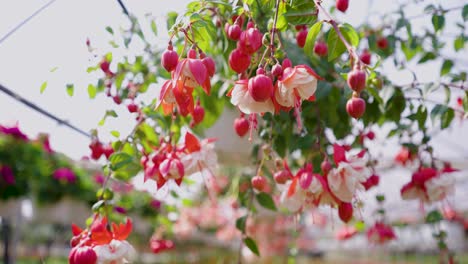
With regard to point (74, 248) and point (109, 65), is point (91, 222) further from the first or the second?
point (109, 65)

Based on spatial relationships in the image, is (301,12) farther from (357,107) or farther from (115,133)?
(115,133)

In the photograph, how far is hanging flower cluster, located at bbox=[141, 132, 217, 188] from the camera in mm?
516

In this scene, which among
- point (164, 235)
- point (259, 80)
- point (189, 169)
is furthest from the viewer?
point (164, 235)

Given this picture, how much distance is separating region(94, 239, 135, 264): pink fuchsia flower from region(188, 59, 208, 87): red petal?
233 millimetres

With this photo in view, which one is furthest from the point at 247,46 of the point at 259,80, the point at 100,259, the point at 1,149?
the point at 1,149

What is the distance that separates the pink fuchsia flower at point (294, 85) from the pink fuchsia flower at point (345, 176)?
0.13 m

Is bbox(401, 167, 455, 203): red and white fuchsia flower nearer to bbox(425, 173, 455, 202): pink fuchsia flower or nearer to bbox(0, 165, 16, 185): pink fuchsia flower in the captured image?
bbox(425, 173, 455, 202): pink fuchsia flower

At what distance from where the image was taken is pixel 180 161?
531 millimetres

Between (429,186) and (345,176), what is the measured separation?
0.25 metres

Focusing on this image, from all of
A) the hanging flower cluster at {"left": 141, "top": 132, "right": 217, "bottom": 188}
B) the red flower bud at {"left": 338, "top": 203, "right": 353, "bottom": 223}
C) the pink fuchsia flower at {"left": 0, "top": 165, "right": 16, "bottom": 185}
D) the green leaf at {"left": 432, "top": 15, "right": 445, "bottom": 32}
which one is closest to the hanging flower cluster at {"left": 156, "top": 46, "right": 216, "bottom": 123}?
the hanging flower cluster at {"left": 141, "top": 132, "right": 217, "bottom": 188}

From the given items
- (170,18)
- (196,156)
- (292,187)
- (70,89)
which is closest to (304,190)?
(292,187)

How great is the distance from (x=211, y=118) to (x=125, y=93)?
0.18 metres

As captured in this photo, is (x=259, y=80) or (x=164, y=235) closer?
(x=259, y=80)

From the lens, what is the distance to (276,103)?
16.1 inches
